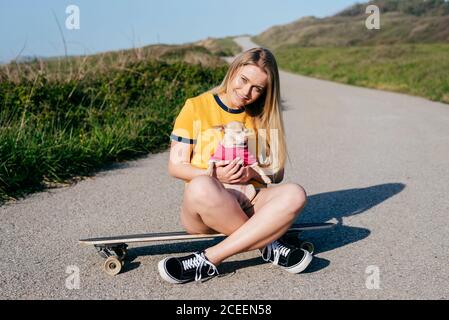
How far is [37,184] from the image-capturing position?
5.11 metres

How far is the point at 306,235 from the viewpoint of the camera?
12.9ft

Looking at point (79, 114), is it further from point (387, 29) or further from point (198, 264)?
point (387, 29)

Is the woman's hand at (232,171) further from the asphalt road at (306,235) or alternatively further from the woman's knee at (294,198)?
the asphalt road at (306,235)

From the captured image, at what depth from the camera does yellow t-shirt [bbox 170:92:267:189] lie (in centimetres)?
329

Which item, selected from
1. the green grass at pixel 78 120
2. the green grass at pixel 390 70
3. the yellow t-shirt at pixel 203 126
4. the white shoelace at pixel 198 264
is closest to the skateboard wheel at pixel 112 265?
the white shoelace at pixel 198 264

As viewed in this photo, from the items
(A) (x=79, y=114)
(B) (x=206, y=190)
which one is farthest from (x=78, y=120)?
(B) (x=206, y=190)

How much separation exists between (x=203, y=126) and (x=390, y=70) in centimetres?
1743

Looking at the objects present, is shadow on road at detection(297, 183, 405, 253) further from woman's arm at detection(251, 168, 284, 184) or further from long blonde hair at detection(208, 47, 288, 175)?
long blonde hair at detection(208, 47, 288, 175)

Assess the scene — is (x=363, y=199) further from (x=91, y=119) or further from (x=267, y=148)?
(x=91, y=119)

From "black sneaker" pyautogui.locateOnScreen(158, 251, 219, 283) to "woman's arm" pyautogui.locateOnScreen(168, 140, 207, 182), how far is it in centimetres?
49

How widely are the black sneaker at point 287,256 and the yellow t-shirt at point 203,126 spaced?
58 cm

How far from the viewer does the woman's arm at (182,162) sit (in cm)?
324

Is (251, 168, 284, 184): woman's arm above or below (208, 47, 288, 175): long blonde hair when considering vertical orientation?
below

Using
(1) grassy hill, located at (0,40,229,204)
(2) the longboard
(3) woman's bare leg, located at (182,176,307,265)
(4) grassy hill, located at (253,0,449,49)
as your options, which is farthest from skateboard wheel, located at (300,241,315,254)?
(4) grassy hill, located at (253,0,449,49)
